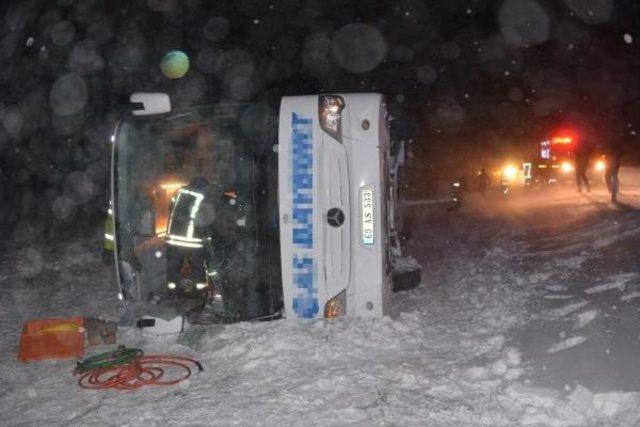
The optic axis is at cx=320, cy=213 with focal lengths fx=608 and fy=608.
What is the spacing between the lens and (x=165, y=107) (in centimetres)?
614

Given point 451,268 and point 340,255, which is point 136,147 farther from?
point 451,268

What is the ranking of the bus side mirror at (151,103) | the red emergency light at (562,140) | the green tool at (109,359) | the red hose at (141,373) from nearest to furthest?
the red hose at (141,373) < the green tool at (109,359) < the bus side mirror at (151,103) < the red emergency light at (562,140)

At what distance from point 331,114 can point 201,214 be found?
1852 millimetres

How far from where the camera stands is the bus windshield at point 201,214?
5934mm

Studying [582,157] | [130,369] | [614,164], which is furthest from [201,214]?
[582,157]

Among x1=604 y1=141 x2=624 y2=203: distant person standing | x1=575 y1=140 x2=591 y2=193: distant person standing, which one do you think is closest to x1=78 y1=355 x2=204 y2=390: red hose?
x1=604 y1=141 x2=624 y2=203: distant person standing

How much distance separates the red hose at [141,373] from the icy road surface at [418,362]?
0.34 feet

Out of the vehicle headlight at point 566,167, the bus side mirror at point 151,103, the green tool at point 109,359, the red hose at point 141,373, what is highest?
the bus side mirror at point 151,103

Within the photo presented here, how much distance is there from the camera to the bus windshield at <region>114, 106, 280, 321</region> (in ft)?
19.5

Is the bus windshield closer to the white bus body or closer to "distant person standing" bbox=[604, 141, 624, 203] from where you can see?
the white bus body

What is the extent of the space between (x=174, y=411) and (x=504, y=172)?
21548mm

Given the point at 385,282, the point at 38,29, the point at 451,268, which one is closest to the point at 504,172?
the point at 451,268

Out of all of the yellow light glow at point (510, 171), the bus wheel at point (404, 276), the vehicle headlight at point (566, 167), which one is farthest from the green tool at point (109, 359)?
the yellow light glow at point (510, 171)

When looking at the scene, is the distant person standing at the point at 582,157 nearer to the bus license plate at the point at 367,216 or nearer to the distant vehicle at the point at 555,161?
the distant vehicle at the point at 555,161
